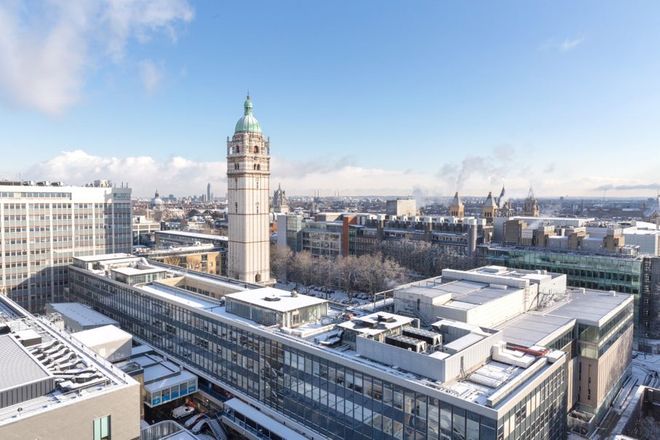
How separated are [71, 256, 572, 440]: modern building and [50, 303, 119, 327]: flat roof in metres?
15.8

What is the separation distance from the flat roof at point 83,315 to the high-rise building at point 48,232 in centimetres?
1826

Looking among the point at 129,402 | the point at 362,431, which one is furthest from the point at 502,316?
the point at 129,402

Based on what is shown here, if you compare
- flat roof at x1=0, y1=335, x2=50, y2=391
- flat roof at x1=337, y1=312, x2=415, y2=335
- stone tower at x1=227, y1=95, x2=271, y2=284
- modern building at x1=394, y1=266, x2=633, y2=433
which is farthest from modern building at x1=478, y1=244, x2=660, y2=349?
flat roof at x1=0, y1=335, x2=50, y2=391

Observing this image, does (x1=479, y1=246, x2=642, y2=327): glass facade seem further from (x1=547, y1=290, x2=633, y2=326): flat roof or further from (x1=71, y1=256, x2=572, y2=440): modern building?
(x1=71, y1=256, x2=572, y2=440): modern building

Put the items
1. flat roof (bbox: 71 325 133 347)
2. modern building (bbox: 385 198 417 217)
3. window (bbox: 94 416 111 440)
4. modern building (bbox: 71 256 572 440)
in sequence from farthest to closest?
modern building (bbox: 385 198 417 217) < flat roof (bbox: 71 325 133 347) < modern building (bbox: 71 256 572 440) < window (bbox: 94 416 111 440)

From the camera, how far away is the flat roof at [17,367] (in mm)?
25311

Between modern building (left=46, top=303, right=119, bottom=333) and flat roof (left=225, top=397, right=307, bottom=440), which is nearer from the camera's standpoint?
flat roof (left=225, top=397, right=307, bottom=440)

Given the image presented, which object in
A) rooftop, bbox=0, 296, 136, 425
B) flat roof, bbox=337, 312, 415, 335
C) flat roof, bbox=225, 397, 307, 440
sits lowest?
flat roof, bbox=225, 397, 307, 440

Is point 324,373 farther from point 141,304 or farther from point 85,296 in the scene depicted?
point 85,296

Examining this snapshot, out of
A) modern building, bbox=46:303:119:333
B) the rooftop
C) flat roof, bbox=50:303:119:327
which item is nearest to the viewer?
the rooftop

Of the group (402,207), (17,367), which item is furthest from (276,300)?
(402,207)

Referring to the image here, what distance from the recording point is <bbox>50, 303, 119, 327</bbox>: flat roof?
58.8 m

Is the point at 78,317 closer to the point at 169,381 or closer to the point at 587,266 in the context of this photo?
the point at 169,381

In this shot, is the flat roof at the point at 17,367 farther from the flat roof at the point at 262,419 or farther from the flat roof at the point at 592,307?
the flat roof at the point at 592,307
